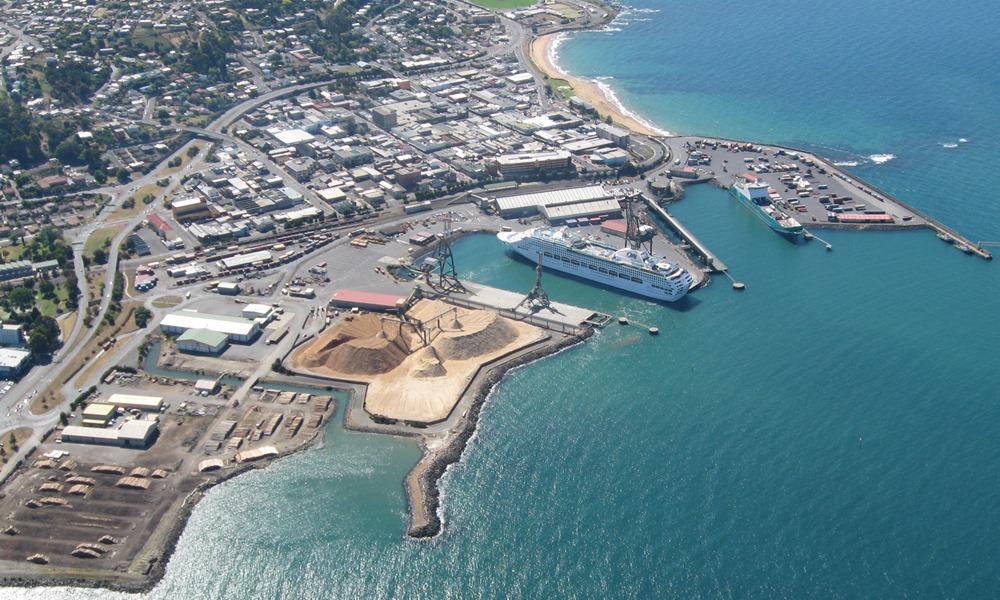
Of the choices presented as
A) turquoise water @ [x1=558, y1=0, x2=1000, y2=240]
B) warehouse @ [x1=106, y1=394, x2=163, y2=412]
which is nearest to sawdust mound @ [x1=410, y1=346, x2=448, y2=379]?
warehouse @ [x1=106, y1=394, x2=163, y2=412]

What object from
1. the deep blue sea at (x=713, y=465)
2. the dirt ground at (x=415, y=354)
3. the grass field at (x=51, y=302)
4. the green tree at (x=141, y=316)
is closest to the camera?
the deep blue sea at (x=713, y=465)

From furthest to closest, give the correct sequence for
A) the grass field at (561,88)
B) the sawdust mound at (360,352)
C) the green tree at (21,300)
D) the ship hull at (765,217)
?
the grass field at (561,88) < the ship hull at (765,217) < the green tree at (21,300) < the sawdust mound at (360,352)

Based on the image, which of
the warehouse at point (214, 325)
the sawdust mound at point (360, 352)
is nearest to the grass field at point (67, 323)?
the warehouse at point (214, 325)

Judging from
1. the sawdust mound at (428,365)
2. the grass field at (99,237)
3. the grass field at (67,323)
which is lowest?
the grass field at (99,237)

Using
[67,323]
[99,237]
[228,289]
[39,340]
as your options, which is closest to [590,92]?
[228,289]

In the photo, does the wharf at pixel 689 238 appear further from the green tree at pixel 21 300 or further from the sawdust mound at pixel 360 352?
the green tree at pixel 21 300

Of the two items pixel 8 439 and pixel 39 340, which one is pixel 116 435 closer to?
pixel 8 439

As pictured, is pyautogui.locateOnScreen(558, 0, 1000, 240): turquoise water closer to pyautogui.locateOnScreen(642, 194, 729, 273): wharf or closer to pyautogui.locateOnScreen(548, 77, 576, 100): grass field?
pyautogui.locateOnScreen(548, 77, 576, 100): grass field
